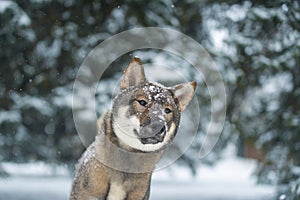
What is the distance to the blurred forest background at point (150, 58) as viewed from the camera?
7.77 m

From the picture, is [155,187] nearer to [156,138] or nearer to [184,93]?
[184,93]

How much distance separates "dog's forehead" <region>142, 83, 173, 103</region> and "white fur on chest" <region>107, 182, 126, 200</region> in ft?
2.22

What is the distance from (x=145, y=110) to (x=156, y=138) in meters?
0.19

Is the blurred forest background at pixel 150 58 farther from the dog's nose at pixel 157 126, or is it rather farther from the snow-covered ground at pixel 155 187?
the dog's nose at pixel 157 126

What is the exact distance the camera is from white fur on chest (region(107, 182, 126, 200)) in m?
3.62

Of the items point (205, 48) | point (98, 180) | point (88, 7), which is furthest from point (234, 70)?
point (98, 180)

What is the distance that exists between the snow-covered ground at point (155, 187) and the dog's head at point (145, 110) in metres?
4.17

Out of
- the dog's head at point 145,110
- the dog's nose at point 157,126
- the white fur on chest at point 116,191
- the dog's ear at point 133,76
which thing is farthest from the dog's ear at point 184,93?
the white fur on chest at point 116,191

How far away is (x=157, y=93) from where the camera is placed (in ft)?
11.3

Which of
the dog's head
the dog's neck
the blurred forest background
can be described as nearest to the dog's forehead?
the dog's head

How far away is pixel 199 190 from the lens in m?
9.48

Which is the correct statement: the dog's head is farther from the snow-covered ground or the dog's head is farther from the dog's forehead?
the snow-covered ground

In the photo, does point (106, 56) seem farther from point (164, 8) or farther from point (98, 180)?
point (98, 180)

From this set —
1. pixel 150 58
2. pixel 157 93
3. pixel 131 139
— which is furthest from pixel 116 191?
pixel 150 58
